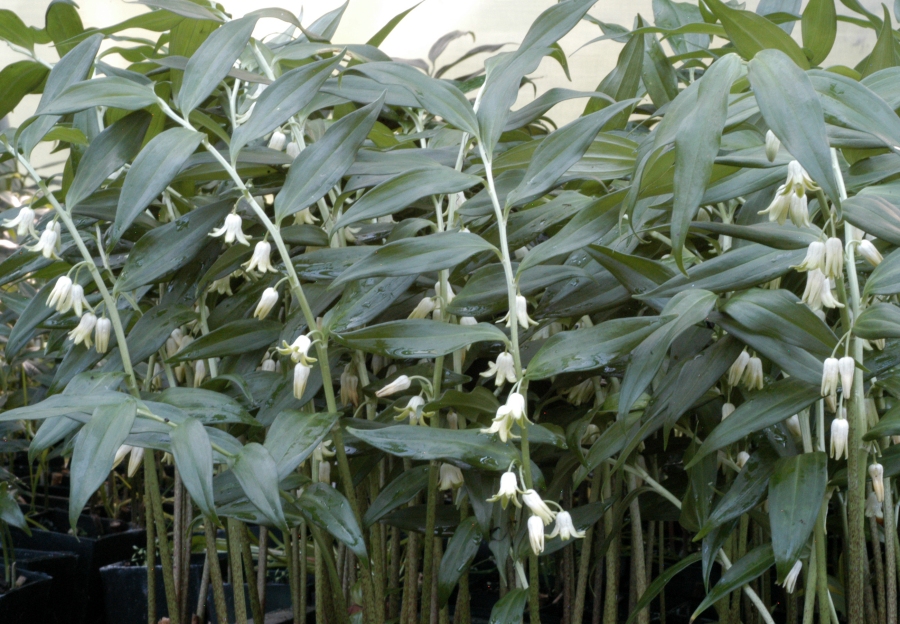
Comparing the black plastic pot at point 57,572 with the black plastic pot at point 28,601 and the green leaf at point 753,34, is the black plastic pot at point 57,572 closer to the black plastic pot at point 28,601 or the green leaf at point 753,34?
the black plastic pot at point 28,601

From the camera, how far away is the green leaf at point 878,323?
50cm

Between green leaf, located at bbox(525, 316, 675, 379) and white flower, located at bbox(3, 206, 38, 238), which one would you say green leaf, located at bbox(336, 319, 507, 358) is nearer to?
green leaf, located at bbox(525, 316, 675, 379)

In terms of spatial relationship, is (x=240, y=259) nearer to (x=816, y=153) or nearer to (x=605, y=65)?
(x=816, y=153)

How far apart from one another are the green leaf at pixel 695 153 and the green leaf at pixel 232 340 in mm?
457

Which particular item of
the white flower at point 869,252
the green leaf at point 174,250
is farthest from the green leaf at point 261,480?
the white flower at point 869,252

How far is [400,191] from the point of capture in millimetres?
613

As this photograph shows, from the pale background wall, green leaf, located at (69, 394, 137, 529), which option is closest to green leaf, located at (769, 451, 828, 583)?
green leaf, located at (69, 394, 137, 529)

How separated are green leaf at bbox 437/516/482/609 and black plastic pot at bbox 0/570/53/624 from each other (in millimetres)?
786

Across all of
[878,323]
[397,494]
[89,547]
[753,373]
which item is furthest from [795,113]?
[89,547]

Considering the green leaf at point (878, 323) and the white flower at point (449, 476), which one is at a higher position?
the green leaf at point (878, 323)

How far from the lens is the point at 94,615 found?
4.51ft

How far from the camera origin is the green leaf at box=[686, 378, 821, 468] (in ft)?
1.84

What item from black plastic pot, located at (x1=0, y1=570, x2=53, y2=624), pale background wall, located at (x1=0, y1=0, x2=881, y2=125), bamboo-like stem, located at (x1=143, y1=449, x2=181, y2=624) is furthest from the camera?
pale background wall, located at (x1=0, y1=0, x2=881, y2=125)

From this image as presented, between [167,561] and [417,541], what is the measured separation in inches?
11.3
